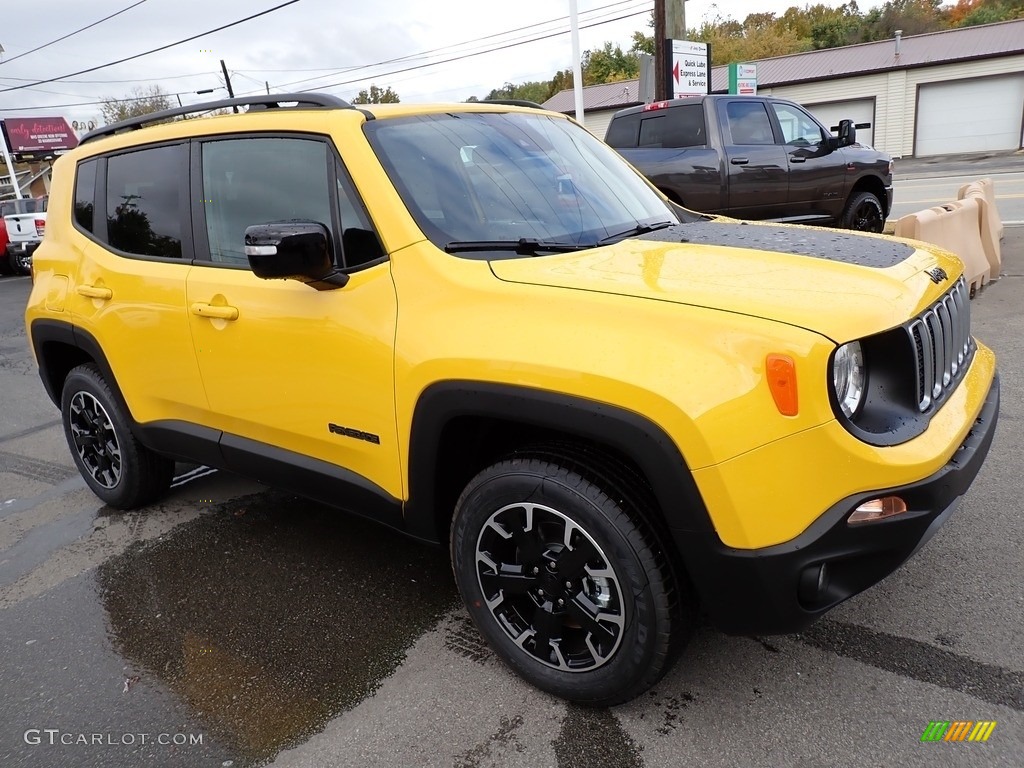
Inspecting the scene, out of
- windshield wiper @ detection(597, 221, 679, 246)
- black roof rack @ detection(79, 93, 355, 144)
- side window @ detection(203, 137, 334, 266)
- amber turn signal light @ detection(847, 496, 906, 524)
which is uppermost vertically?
black roof rack @ detection(79, 93, 355, 144)

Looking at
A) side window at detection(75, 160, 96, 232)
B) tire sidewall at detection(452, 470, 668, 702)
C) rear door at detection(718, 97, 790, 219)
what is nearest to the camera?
tire sidewall at detection(452, 470, 668, 702)

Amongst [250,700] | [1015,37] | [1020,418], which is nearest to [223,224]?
[250,700]

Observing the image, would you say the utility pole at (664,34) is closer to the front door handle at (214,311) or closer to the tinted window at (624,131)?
the tinted window at (624,131)

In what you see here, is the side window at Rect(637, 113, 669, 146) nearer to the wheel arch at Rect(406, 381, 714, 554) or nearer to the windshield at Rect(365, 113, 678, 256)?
the windshield at Rect(365, 113, 678, 256)

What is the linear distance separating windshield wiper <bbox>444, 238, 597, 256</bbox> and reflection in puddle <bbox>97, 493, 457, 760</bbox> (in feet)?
4.75

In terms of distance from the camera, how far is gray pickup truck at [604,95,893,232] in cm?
878

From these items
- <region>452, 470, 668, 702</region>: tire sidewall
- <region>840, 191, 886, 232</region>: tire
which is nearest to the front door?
<region>452, 470, 668, 702</region>: tire sidewall

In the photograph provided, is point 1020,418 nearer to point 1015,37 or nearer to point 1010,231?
point 1010,231

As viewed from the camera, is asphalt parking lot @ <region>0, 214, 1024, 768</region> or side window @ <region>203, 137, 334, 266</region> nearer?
asphalt parking lot @ <region>0, 214, 1024, 768</region>

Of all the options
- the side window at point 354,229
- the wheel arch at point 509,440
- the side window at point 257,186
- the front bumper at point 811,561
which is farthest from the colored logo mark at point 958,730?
the side window at point 257,186

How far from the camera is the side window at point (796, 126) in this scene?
9.18m

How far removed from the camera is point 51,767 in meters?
2.36

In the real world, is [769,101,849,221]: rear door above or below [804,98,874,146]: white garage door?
below

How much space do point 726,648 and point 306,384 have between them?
177cm
